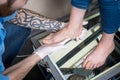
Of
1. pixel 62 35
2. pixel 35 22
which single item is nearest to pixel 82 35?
pixel 62 35

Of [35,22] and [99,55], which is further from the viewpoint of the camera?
[35,22]

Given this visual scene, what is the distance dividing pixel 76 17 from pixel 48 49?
0.60 feet

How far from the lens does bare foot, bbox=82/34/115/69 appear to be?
109 cm

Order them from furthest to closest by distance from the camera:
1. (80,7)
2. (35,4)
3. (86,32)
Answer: (35,4)
(86,32)
(80,7)

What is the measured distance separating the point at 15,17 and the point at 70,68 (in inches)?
14.4

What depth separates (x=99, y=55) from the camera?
3.65 feet

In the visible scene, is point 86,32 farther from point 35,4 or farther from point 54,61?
point 35,4

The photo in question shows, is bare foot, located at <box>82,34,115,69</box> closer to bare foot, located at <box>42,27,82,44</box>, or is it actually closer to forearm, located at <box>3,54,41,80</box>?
bare foot, located at <box>42,27,82,44</box>

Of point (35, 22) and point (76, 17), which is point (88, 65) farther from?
point (35, 22)

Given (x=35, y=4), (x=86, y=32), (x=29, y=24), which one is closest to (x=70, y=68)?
(x=86, y=32)

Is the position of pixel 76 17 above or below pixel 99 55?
above

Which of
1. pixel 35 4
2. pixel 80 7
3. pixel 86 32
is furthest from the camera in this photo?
pixel 35 4

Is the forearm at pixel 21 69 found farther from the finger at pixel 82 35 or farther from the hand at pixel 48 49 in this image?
the finger at pixel 82 35

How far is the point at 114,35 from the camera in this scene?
1.11 meters
